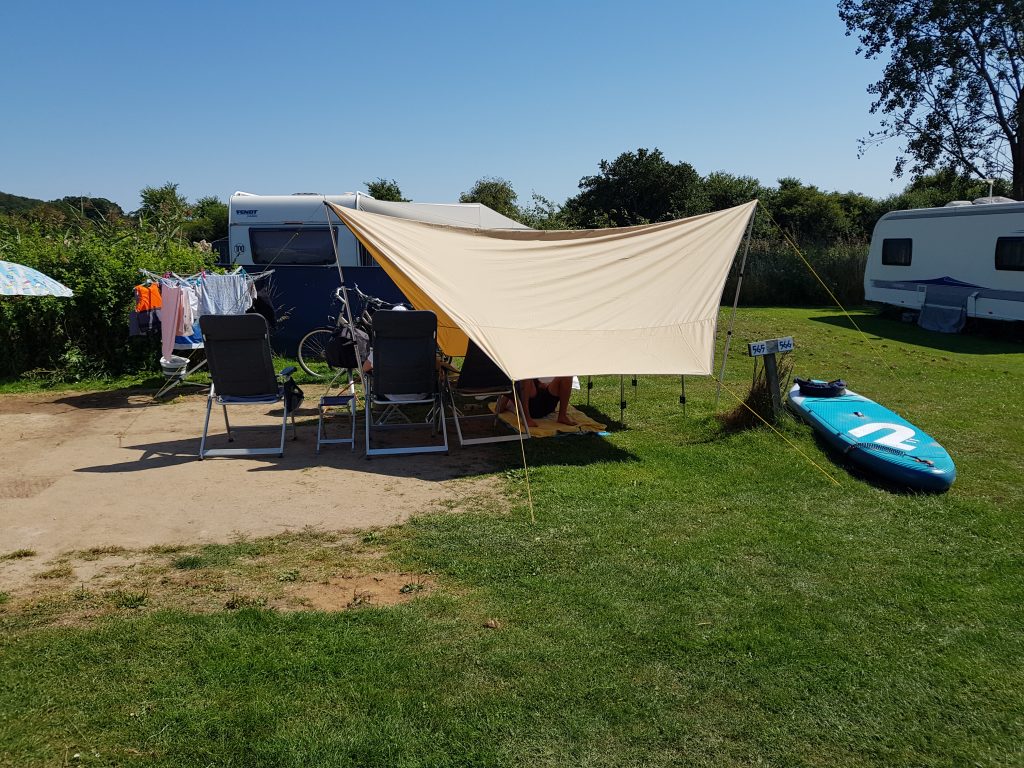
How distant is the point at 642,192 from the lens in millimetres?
22156

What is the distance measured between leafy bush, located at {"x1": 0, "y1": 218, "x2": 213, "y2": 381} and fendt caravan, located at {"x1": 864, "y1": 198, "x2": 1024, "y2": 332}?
12.5 m

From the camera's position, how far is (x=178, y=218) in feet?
47.5

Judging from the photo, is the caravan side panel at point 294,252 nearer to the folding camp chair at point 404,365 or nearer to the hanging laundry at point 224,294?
the hanging laundry at point 224,294

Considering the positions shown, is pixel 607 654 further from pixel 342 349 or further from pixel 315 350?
pixel 315 350

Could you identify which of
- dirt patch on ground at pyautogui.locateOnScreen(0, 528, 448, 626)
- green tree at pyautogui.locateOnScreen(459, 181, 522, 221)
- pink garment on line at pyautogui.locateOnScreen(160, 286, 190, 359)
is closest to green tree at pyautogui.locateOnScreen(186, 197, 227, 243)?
green tree at pyautogui.locateOnScreen(459, 181, 522, 221)

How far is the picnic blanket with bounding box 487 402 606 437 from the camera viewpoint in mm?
6742

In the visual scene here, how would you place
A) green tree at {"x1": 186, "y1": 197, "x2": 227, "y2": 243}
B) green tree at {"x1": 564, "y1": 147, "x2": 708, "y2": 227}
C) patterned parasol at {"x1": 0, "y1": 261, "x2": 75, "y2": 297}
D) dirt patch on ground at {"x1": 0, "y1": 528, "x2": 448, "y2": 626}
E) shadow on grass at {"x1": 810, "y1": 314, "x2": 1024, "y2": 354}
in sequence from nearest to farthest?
dirt patch on ground at {"x1": 0, "y1": 528, "x2": 448, "y2": 626} < patterned parasol at {"x1": 0, "y1": 261, "x2": 75, "y2": 297} < shadow on grass at {"x1": 810, "y1": 314, "x2": 1024, "y2": 354} < green tree at {"x1": 564, "y1": 147, "x2": 708, "y2": 227} < green tree at {"x1": 186, "y1": 197, "x2": 227, "y2": 243}

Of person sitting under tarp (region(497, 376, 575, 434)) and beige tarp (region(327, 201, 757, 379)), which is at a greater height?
beige tarp (region(327, 201, 757, 379))

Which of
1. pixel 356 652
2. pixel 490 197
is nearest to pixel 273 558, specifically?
pixel 356 652

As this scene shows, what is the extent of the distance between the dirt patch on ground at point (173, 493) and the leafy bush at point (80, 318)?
89.3 inches

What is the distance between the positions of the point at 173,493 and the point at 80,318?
530 centimetres

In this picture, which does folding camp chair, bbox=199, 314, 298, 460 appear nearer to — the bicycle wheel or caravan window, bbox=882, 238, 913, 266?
the bicycle wheel

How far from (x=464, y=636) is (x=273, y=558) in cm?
140

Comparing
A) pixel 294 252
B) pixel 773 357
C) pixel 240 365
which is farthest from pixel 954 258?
pixel 240 365
